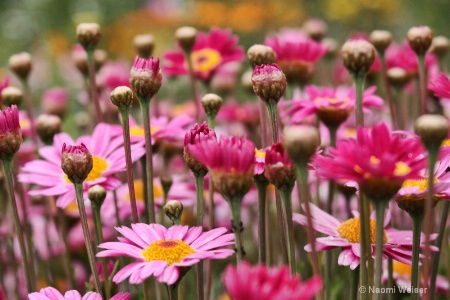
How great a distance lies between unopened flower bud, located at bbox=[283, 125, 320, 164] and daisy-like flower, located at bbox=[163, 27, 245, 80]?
1.67ft

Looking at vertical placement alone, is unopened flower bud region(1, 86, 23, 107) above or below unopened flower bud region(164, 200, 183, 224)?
above

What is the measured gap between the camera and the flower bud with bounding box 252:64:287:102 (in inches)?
24.0

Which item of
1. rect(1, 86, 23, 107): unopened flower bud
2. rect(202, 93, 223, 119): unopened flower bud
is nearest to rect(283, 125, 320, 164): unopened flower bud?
rect(202, 93, 223, 119): unopened flower bud

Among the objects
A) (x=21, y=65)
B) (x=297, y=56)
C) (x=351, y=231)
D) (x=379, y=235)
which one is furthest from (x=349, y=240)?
(x=21, y=65)

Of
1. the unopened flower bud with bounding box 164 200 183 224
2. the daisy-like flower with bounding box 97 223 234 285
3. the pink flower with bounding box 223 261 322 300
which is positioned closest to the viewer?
the pink flower with bounding box 223 261 322 300

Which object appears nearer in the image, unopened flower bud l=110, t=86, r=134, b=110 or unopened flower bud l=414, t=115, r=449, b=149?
unopened flower bud l=414, t=115, r=449, b=149

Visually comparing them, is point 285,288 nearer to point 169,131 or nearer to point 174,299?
point 174,299

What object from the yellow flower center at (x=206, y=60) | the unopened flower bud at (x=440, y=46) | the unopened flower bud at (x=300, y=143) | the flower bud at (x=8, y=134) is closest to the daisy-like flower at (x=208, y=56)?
the yellow flower center at (x=206, y=60)

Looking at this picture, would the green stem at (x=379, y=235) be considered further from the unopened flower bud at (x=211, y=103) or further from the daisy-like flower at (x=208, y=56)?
the daisy-like flower at (x=208, y=56)

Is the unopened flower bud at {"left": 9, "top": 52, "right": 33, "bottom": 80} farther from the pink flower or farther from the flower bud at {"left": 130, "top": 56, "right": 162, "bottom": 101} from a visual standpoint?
the pink flower

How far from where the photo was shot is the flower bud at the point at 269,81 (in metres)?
0.61

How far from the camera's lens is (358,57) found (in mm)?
667

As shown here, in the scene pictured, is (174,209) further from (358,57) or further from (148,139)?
(358,57)

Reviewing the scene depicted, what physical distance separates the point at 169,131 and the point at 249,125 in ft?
1.13
